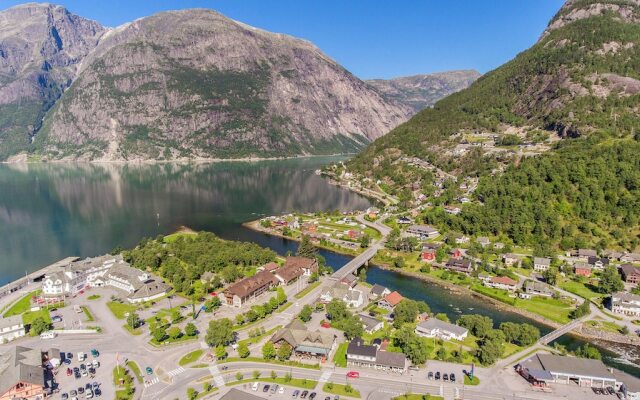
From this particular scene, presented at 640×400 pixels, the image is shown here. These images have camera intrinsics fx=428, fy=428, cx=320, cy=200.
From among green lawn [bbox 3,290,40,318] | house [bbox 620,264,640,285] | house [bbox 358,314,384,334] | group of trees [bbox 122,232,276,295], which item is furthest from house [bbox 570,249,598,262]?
green lawn [bbox 3,290,40,318]

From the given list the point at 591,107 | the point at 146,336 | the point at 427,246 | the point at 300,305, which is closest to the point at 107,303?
the point at 146,336

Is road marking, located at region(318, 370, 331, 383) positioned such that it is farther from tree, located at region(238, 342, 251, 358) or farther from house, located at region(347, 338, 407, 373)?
tree, located at region(238, 342, 251, 358)

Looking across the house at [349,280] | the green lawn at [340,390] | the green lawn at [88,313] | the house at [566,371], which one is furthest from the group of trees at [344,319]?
the green lawn at [88,313]

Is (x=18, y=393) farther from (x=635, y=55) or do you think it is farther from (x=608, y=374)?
(x=635, y=55)

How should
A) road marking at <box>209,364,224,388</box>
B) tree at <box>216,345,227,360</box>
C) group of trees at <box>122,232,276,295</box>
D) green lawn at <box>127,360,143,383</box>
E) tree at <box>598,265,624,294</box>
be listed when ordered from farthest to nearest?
group of trees at <box>122,232,276,295</box> → tree at <box>598,265,624,294</box> → tree at <box>216,345,227,360</box> → green lawn at <box>127,360,143,383</box> → road marking at <box>209,364,224,388</box>

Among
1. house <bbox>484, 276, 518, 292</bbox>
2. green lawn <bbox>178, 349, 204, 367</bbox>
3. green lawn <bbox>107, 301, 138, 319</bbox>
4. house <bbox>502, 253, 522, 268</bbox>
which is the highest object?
house <bbox>502, 253, 522, 268</bbox>

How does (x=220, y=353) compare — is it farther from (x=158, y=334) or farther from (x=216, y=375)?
(x=158, y=334)
